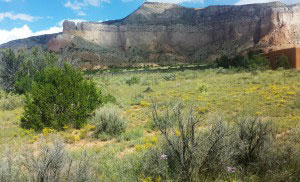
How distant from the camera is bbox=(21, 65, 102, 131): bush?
9.37 m

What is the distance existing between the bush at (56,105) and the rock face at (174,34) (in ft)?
217

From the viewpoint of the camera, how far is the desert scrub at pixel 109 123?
834 centimetres

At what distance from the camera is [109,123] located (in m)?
8.42

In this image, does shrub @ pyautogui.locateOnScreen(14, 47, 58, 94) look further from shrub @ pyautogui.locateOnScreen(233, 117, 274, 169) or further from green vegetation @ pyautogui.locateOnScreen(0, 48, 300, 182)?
shrub @ pyautogui.locateOnScreen(233, 117, 274, 169)

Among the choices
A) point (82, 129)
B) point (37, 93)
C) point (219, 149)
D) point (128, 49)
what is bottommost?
point (82, 129)

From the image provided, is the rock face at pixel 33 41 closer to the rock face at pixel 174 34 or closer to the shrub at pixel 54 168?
the rock face at pixel 174 34

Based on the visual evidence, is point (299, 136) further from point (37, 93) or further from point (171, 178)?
point (37, 93)

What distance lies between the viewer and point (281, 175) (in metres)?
3.67

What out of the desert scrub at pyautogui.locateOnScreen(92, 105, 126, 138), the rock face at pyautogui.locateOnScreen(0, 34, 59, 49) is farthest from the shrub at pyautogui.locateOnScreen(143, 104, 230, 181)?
the rock face at pyautogui.locateOnScreen(0, 34, 59, 49)

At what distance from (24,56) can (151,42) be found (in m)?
78.9

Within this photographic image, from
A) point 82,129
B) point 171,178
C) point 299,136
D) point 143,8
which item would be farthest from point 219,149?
point 143,8

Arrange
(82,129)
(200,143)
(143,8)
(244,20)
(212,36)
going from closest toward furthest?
1. (200,143)
2. (82,129)
3. (244,20)
4. (212,36)
5. (143,8)

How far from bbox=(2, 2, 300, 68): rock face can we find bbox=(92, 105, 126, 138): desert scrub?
6818 cm

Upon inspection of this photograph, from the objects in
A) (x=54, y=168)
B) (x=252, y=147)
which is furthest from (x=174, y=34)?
(x=54, y=168)
